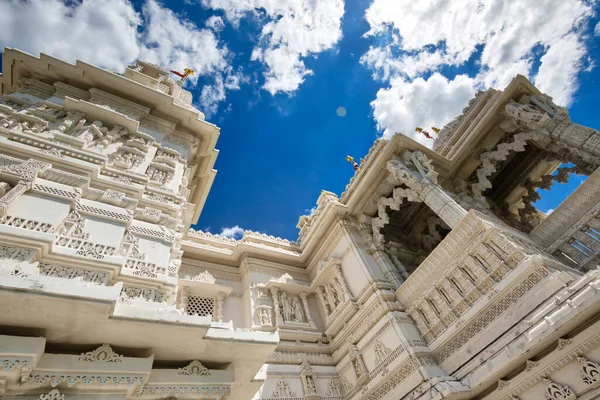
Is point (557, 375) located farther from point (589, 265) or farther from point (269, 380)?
point (269, 380)

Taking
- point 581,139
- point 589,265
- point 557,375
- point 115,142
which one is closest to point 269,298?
point 115,142

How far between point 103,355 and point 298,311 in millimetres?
7773

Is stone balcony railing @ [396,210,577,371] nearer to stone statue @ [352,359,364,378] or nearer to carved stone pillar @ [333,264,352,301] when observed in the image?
carved stone pillar @ [333,264,352,301]

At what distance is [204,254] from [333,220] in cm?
476

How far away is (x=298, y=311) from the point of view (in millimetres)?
10336

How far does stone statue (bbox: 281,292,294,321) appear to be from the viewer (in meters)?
9.92

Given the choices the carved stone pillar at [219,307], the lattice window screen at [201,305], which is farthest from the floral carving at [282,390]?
the lattice window screen at [201,305]

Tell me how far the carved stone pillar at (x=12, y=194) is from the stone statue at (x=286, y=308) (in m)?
7.67

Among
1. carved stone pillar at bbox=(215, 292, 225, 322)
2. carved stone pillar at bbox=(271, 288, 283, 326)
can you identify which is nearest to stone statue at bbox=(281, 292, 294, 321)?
carved stone pillar at bbox=(271, 288, 283, 326)

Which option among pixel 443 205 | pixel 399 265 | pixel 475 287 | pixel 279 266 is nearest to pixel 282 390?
pixel 279 266

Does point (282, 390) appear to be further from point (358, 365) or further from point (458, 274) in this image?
point (458, 274)

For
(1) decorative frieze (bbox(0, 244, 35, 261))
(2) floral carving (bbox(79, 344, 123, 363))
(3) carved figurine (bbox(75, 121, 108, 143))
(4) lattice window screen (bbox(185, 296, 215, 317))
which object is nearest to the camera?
(2) floral carving (bbox(79, 344, 123, 363))

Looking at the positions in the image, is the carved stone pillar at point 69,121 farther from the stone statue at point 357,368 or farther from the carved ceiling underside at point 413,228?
the carved ceiling underside at point 413,228

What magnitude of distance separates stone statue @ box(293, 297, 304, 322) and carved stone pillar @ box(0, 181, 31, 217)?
26.2 feet
